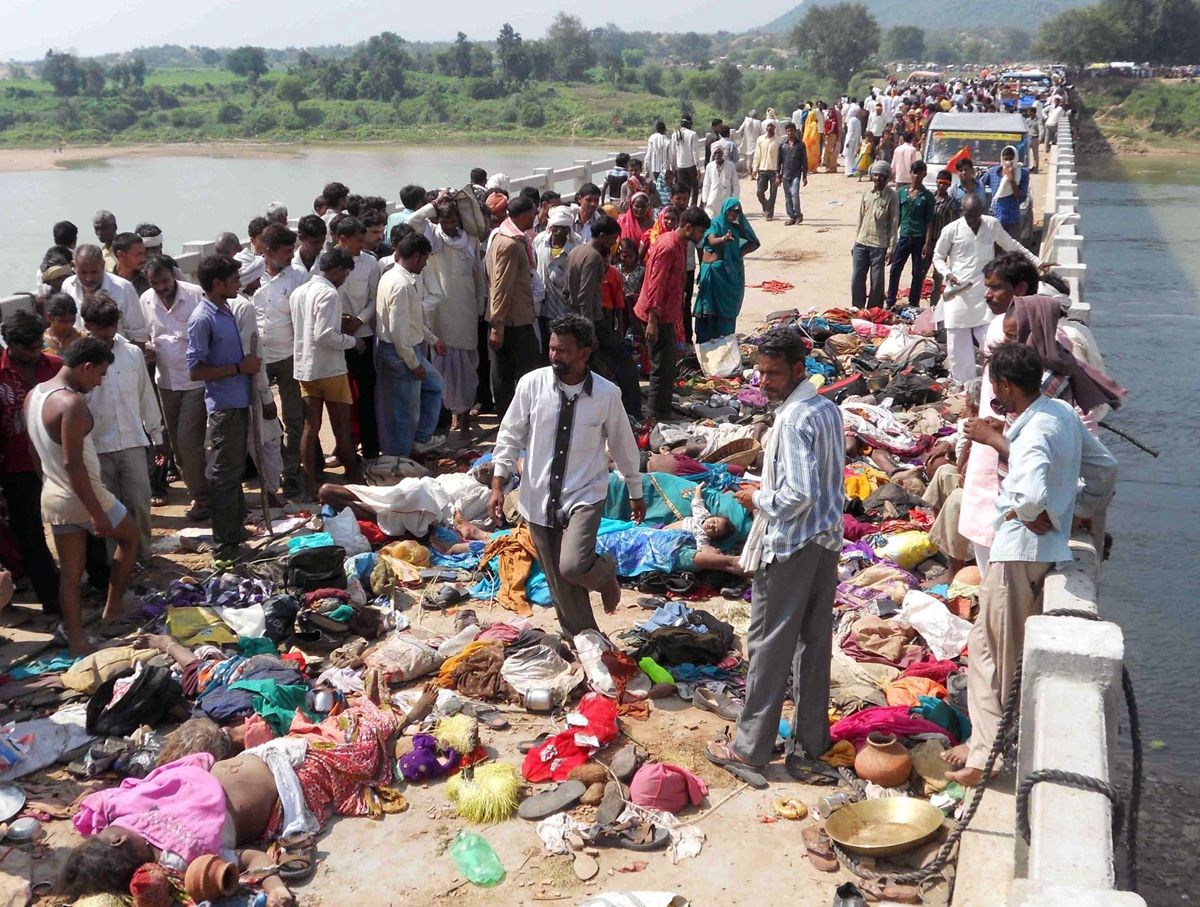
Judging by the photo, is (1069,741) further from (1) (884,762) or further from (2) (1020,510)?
(1) (884,762)

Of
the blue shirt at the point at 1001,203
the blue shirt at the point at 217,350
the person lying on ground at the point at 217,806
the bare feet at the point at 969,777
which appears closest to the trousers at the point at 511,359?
the blue shirt at the point at 217,350

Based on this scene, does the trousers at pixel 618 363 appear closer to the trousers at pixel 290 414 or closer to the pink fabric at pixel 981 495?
the trousers at pixel 290 414

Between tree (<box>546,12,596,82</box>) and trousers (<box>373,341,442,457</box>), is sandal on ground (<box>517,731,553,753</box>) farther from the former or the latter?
tree (<box>546,12,596,82</box>)

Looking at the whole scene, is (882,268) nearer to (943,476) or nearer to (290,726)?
(943,476)

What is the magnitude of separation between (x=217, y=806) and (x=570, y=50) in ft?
312

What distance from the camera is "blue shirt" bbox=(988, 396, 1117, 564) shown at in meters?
4.57

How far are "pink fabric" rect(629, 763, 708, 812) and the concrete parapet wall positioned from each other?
1307 mm

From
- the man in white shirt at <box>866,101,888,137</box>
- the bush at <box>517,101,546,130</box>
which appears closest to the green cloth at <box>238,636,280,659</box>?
the man in white shirt at <box>866,101,888,137</box>

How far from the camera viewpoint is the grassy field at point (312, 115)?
56875mm

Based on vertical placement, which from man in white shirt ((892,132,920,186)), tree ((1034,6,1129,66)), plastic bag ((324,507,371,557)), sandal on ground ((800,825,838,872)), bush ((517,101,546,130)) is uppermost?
tree ((1034,6,1129,66))

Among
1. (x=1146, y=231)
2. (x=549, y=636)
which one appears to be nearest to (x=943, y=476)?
(x=549, y=636)

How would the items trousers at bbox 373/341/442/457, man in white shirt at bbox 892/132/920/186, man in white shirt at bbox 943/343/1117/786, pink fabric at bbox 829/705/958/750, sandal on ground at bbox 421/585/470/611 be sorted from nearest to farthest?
man in white shirt at bbox 943/343/1117/786 → pink fabric at bbox 829/705/958/750 → sandal on ground at bbox 421/585/470/611 → trousers at bbox 373/341/442/457 → man in white shirt at bbox 892/132/920/186

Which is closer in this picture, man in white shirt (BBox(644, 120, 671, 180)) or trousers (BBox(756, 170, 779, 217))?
man in white shirt (BBox(644, 120, 671, 180))

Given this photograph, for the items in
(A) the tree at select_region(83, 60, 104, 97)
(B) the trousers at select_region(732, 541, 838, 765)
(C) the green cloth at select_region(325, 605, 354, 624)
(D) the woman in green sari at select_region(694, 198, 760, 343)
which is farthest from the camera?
(A) the tree at select_region(83, 60, 104, 97)
